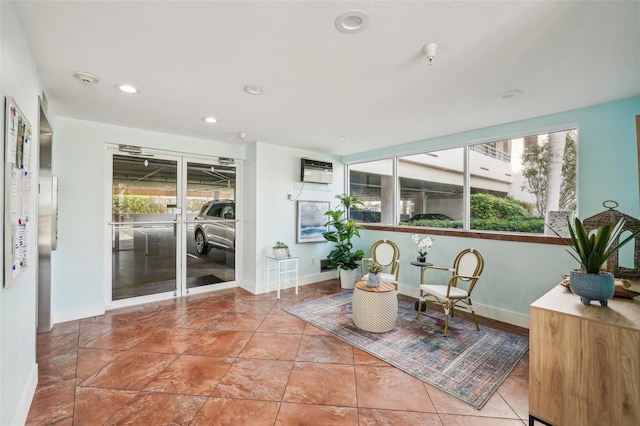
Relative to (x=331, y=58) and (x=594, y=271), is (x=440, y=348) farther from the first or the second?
(x=331, y=58)

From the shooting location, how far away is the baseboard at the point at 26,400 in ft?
5.56

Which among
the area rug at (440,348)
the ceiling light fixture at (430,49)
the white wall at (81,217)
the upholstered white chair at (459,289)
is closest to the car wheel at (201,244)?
the white wall at (81,217)

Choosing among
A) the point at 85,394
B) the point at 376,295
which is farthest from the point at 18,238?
the point at 376,295

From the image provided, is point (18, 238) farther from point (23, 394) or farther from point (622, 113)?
point (622, 113)

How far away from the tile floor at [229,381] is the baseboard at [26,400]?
2.3 inches

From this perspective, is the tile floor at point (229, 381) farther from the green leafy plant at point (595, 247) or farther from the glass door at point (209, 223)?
the glass door at point (209, 223)

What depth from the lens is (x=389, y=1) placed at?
1478 millimetres

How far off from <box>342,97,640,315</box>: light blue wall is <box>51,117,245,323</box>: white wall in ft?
15.2

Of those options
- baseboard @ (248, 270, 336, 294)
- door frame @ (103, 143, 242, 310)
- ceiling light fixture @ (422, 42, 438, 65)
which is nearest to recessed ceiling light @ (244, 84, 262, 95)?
ceiling light fixture @ (422, 42, 438, 65)

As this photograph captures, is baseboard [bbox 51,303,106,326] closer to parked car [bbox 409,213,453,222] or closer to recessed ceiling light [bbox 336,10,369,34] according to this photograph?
recessed ceiling light [bbox 336,10,369,34]

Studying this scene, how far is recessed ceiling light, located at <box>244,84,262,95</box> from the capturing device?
8.34 ft

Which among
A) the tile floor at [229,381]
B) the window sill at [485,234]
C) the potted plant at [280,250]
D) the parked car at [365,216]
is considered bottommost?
the tile floor at [229,381]

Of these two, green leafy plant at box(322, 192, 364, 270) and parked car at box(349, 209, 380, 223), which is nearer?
green leafy plant at box(322, 192, 364, 270)

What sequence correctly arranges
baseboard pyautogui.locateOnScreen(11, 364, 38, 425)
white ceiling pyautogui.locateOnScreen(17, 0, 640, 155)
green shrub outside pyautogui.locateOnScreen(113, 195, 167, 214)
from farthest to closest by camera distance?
green shrub outside pyautogui.locateOnScreen(113, 195, 167, 214) → baseboard pyautogui.locateOnScreen(11, 364, 38, 425) → white ceiling pyautogui.locateOnScreen(17, 0, 640, 155)
